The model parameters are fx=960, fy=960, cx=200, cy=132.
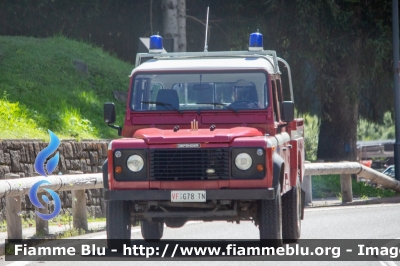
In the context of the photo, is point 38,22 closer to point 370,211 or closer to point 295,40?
point 295,40

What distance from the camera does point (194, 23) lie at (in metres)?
28.7

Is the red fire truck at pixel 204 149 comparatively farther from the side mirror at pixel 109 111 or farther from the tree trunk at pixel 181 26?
the tree trunk at pixel 181 26

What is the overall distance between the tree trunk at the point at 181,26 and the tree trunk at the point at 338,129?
4.94 meters

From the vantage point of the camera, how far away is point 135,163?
10.9 meters

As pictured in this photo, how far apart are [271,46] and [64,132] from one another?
9.83 metres

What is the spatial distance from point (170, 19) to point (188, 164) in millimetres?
15509

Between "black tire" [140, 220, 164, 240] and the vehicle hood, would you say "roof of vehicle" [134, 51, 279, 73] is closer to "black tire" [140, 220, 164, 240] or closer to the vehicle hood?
the vehicle hood

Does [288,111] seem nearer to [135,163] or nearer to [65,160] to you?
[135,163]

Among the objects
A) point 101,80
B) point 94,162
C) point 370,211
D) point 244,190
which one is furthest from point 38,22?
point 244,190

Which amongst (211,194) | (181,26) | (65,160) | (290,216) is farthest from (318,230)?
(181,26)

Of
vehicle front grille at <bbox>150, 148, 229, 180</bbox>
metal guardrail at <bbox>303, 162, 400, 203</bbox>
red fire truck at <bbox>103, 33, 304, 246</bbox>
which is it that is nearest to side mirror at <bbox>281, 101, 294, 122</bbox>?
red fire truck at <bbox>103, 33, 304, 246</bbox>

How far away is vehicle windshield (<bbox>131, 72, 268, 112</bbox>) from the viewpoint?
12117 mm

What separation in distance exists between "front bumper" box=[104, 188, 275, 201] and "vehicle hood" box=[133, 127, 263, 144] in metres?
0.57

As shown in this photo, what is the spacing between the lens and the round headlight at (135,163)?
10.9 metres
